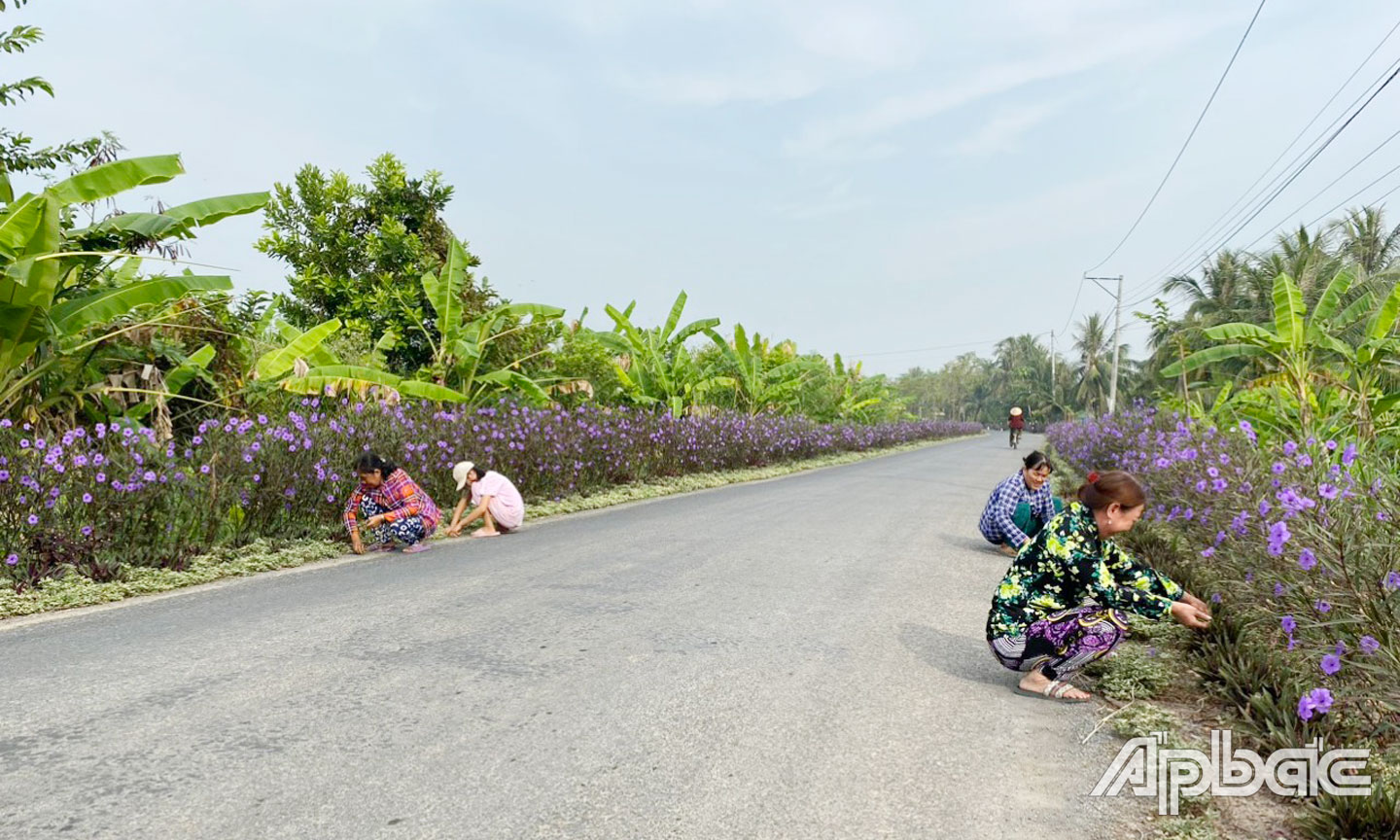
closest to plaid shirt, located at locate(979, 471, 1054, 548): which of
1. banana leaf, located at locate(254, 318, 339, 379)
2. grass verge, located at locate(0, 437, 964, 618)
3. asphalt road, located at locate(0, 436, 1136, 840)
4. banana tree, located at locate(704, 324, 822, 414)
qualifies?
asphalt road, located at locate(0, 436, 1136, 840)

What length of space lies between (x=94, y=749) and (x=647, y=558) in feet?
15.9

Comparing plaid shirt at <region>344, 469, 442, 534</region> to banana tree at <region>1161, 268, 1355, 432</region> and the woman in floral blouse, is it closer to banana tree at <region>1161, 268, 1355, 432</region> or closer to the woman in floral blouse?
the woman in floral blouse

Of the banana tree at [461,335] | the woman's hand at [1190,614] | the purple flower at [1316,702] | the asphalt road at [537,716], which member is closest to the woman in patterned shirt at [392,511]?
the asphalt road at [537,716]

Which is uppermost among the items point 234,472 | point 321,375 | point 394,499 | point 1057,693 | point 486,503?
point 321,375

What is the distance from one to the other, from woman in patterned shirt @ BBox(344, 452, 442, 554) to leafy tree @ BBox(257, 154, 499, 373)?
10.4 metres

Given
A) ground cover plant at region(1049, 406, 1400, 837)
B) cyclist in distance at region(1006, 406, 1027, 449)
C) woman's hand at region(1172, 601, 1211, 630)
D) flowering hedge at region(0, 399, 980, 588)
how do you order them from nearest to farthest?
ground cover plant at region(1049, 406, 1400, 837), woman's hand at region(1172, 601, 1211, 630), flowering hedge at region(0, 399, 980, 588), cyclist in distance at region(1006, 406, 1027, 449)

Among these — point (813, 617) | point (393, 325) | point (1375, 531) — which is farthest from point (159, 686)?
point (393, 325)

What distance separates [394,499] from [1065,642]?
20.8ft

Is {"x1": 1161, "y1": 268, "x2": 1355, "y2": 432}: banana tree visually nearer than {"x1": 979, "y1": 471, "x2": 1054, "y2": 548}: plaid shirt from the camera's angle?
No

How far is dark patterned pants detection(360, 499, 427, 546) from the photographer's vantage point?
8156 mm

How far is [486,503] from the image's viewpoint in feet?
29.8

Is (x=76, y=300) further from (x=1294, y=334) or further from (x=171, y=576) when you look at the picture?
(x=1294, y=334)

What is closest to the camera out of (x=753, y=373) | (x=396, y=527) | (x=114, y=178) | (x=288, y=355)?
(x=114, y=178)

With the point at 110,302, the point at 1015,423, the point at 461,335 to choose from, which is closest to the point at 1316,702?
the point at 110,302
